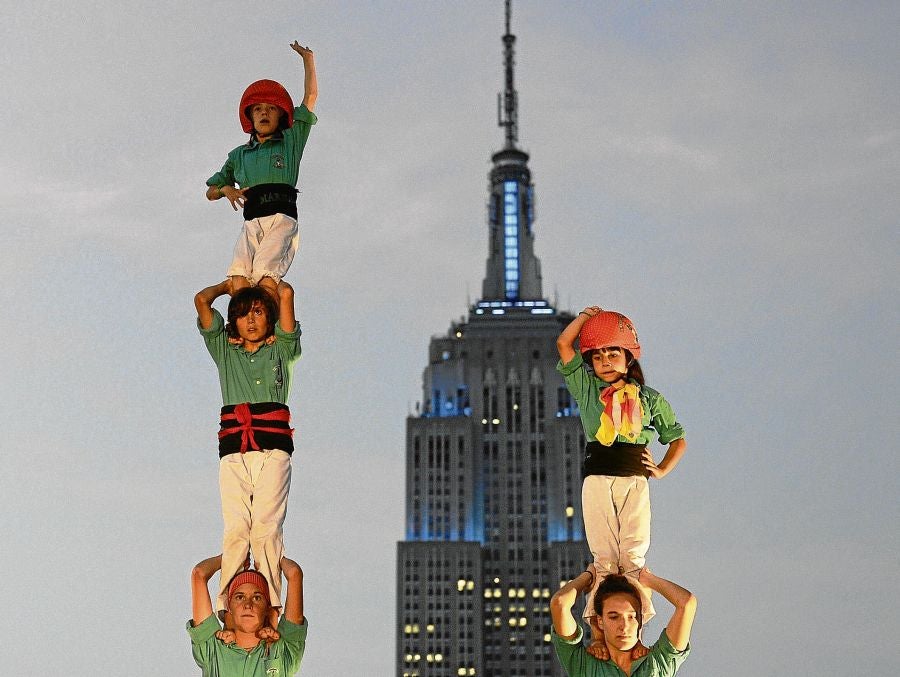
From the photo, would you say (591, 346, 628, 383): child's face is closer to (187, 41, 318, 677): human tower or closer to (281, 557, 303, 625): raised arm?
(187, 41, 318, 677): human tower

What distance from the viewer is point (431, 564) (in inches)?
3172

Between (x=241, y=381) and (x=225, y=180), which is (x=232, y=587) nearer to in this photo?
(x=241, y=381)

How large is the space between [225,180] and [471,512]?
7242 centimetres

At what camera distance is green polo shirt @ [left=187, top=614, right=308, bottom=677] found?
11.5 meters

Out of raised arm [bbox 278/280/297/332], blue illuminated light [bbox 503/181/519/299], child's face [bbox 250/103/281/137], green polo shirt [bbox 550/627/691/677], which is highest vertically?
blue illuminated light [bbox 503/181/519/299]

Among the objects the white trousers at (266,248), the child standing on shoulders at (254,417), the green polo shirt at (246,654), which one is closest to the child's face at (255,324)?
the child standing on shoulders at (254,417)

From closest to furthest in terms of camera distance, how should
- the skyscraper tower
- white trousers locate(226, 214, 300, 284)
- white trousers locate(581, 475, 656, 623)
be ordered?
white trousers locate(581, 475, 656, 623) → white trousers locate(226, 214, 300, 284) → the skyscraper tower

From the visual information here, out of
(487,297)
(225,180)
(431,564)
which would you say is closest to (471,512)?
(431,564)

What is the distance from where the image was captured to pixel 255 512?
1198cm

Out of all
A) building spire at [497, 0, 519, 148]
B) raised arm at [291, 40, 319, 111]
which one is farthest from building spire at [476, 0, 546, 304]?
raised arm at [291, 40, 319, 111]

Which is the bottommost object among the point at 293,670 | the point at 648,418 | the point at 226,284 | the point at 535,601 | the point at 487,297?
the point at 293,670

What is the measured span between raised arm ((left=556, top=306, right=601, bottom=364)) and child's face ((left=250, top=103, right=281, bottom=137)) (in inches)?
117

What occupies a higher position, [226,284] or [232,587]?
[226,284]

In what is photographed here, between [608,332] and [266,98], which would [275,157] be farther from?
[608,332]
